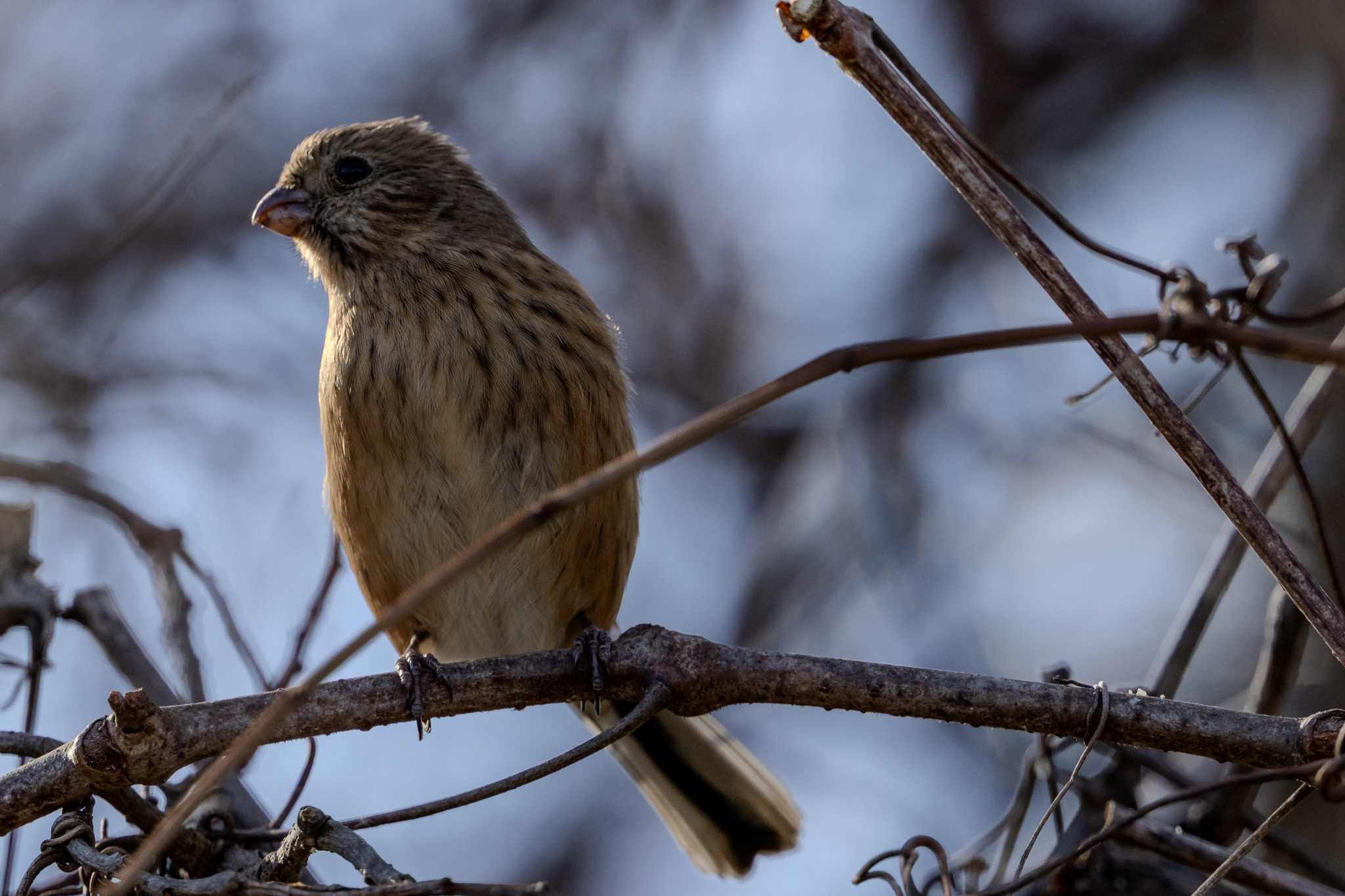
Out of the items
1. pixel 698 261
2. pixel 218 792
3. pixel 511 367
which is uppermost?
pixel 698 261

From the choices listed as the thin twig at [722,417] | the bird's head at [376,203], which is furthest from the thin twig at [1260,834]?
the bird's head at [376,203]

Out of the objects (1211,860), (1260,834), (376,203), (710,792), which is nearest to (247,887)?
(1260,834)

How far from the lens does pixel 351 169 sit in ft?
17.3

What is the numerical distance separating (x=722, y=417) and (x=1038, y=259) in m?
0.84

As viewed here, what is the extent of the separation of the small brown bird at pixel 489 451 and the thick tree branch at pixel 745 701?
1.40 m

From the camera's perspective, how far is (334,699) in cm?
290

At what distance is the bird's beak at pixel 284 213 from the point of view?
513cm

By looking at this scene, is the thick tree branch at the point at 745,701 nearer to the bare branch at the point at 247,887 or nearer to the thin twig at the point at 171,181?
the bare branch at the point at 247,887

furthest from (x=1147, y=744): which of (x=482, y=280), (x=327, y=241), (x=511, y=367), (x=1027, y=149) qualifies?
(x=1027, y=149)

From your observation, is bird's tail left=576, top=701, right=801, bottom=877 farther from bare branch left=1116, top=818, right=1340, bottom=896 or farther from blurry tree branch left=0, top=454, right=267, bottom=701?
bare branch left=1116, top=818, right=1340, bottom=896

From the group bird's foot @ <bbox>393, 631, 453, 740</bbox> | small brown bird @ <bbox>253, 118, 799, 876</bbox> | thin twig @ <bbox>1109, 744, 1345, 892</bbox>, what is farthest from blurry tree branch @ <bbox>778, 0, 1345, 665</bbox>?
small brown bird @ <bbox>253, 118, 799, 876</bbox>

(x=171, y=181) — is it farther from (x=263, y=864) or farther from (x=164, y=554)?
(x=263, y=864)

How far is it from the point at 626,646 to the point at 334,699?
1.98 feet

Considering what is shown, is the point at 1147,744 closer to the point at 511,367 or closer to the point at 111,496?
the point at 511,367
